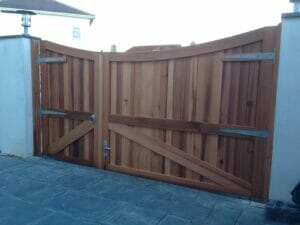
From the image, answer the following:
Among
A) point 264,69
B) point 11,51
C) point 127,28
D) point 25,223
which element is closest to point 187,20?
point 127,28

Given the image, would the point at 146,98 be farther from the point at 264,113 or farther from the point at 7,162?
the point at 7,162

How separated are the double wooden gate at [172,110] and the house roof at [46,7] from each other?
35.7ft

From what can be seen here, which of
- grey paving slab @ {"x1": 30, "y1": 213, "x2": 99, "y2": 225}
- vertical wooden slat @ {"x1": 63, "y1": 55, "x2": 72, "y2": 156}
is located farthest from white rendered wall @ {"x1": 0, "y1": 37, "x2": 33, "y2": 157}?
grey paving slab @ {"x1": 30, "y1": 213, "x2": 99, "y2": 225}

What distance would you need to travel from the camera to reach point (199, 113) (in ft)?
11.0

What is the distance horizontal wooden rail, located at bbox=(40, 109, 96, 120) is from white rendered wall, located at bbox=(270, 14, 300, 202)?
2373 mm

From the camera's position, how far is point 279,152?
Answer: 2822 mm

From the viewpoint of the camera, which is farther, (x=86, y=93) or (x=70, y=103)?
(x=70, y=103)

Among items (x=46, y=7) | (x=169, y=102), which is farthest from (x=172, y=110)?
(x=46, y=7)

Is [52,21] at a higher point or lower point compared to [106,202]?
higher

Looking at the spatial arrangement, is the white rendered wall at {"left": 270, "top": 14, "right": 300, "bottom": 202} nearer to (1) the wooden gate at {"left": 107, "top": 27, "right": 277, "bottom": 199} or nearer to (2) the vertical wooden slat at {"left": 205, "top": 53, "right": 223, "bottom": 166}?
(1) the wooden gate at {"left": 107, "top": 27, "right": 277, "bottom": 199}

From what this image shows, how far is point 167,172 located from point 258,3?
9.28 meters

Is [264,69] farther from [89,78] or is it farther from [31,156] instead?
[31,156]

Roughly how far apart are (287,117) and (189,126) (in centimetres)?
107

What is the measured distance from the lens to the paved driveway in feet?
8.92
